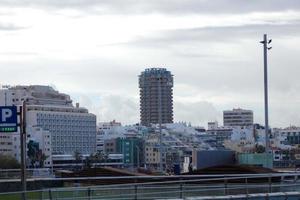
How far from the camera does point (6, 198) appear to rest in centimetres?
2509

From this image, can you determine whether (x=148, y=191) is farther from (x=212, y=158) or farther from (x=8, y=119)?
(x=212, y=158)

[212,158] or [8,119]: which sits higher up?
[8,119]

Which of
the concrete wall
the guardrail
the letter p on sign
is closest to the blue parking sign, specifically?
the letter p on sign

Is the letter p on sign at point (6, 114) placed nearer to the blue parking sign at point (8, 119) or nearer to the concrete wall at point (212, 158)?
the blue parking sign at point (8, 119)

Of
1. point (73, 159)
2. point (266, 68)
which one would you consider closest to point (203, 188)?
point (266, 68)

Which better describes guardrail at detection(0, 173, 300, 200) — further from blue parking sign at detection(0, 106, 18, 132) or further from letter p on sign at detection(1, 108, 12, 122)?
letter p on sign at detection(1, 108, 12, 122)

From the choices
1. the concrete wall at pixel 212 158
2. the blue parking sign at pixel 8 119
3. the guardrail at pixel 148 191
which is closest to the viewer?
the guardrail at pixel 148 191

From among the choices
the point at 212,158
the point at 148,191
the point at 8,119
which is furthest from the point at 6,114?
the point at 212,158

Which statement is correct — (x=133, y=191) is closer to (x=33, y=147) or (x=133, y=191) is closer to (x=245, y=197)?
(x=245, y=197)

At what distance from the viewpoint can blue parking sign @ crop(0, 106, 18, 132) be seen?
30359mm

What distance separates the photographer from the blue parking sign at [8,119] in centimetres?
3036

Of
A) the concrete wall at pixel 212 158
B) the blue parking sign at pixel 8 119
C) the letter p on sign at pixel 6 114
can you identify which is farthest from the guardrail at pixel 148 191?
the concrete wall at pixel 212 158

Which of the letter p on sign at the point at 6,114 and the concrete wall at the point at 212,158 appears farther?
the concrete wall at the point at 212,158

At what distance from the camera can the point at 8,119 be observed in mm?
30594
